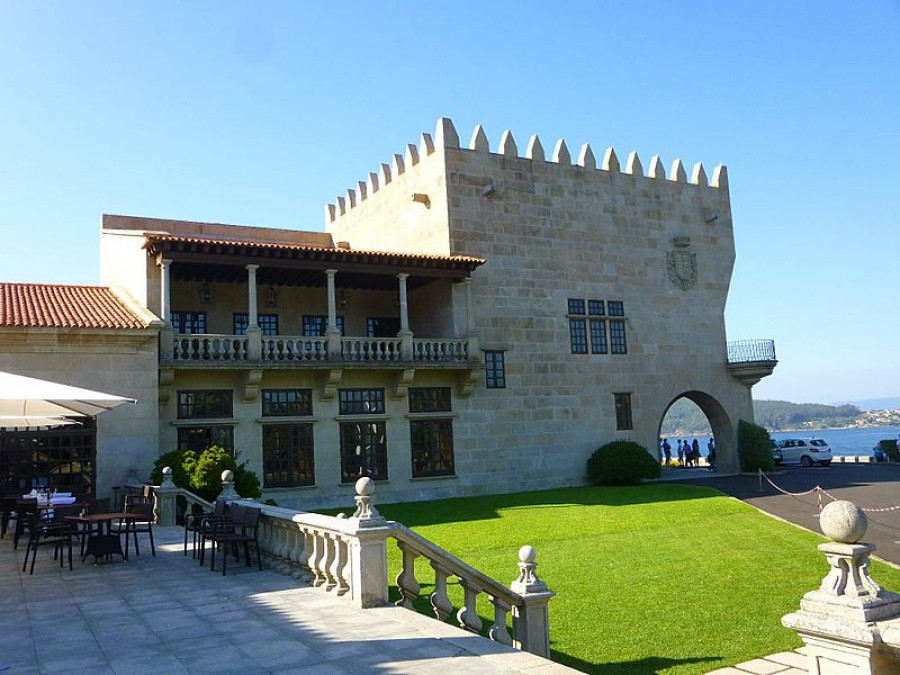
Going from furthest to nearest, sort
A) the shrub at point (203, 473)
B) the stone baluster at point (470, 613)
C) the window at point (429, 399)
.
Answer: the window at point (429, 399) < the shrub at point (203, 473) < the stone baluster at point (470, 613)

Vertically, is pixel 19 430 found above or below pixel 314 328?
below

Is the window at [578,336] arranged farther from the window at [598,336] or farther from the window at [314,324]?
the window at [314,324]

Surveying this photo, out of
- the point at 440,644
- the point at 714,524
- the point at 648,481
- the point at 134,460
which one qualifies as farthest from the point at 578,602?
the point at 648,481

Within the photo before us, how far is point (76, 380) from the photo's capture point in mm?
20281

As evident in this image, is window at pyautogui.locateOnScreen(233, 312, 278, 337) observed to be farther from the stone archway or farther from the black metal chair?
the stone archway

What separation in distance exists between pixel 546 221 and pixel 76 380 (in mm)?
17921

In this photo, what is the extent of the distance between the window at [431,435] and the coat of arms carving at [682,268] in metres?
12.6

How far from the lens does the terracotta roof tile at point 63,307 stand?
20312mm

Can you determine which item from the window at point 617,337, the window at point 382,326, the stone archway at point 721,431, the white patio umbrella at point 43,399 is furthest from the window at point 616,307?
the white patio umbrella at point 43,399

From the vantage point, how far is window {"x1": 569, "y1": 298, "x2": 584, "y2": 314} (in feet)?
99.3

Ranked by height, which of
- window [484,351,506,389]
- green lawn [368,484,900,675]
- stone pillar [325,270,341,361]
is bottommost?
green lawn [368,484,900,675]

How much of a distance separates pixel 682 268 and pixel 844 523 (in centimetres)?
2984

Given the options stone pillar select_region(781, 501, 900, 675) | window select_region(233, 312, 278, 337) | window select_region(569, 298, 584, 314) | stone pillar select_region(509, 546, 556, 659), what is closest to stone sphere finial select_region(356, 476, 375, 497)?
stone pillar select_region(509, 546, 556, 659)

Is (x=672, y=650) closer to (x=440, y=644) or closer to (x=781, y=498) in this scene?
(x=440, y=644)
